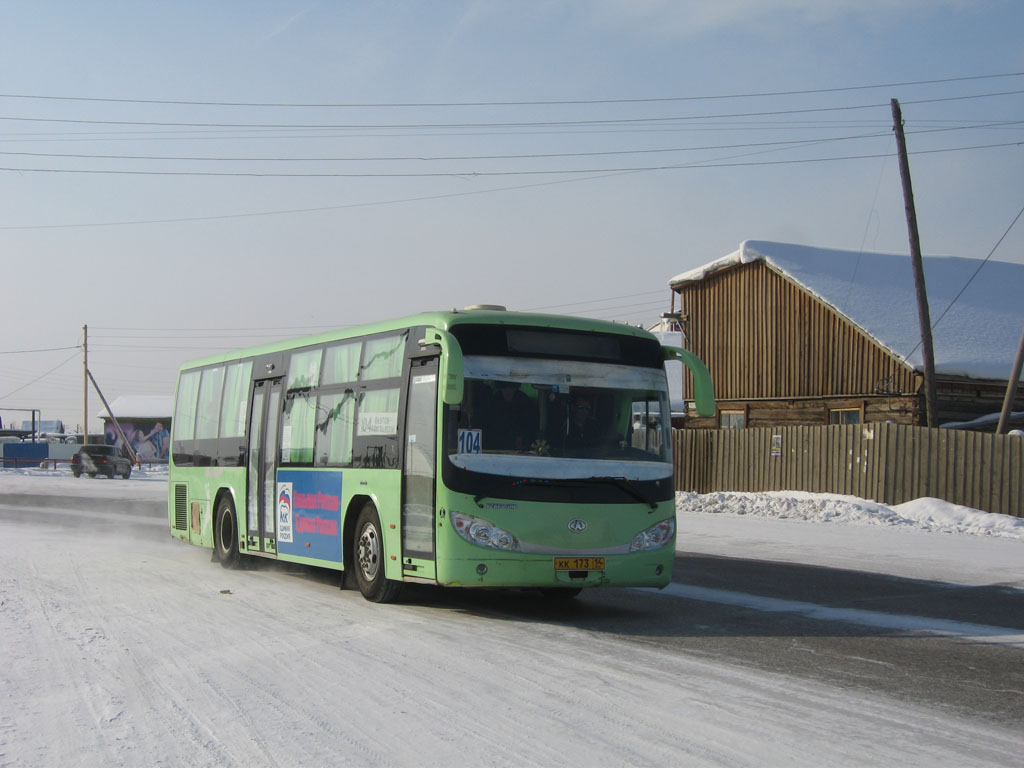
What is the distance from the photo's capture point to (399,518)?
1080 cm

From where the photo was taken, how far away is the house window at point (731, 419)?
1547 inches

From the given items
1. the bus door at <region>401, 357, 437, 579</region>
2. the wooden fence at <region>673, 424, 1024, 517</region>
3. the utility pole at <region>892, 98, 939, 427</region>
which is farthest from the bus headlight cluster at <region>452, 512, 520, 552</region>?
the utility pole at <region>892, 98, 939, 427</region>

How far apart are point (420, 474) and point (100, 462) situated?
50.0 metres

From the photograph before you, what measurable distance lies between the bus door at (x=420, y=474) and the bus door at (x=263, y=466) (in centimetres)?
381

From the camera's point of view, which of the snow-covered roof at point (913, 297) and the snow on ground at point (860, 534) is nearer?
the snow on ground at point (860, 534)

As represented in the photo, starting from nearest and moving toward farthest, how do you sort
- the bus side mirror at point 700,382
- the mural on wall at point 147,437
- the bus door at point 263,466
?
the bus side mirror at point 700,382, the bus door at point 263,466, the mural on wall at point 147,437

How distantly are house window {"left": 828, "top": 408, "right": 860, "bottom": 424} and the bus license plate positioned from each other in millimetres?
26757

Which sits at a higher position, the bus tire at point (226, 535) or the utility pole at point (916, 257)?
the utility pole at point (916, 257)

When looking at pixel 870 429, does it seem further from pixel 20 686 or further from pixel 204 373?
pixel 20 686

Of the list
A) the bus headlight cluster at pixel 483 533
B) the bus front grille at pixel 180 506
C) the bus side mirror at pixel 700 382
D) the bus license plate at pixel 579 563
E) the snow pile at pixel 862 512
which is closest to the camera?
the bus headlight cluster at pixel 483 533

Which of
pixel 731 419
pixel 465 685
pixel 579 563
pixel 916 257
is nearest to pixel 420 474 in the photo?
pixel 579 563

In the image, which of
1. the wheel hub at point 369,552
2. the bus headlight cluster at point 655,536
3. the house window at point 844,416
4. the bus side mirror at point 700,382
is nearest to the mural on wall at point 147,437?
the house window at point 844,416

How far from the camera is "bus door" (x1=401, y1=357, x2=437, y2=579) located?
1033cm

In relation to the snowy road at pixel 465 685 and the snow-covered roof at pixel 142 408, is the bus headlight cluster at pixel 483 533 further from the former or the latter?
the snow-covered roof at pixel 142 408
